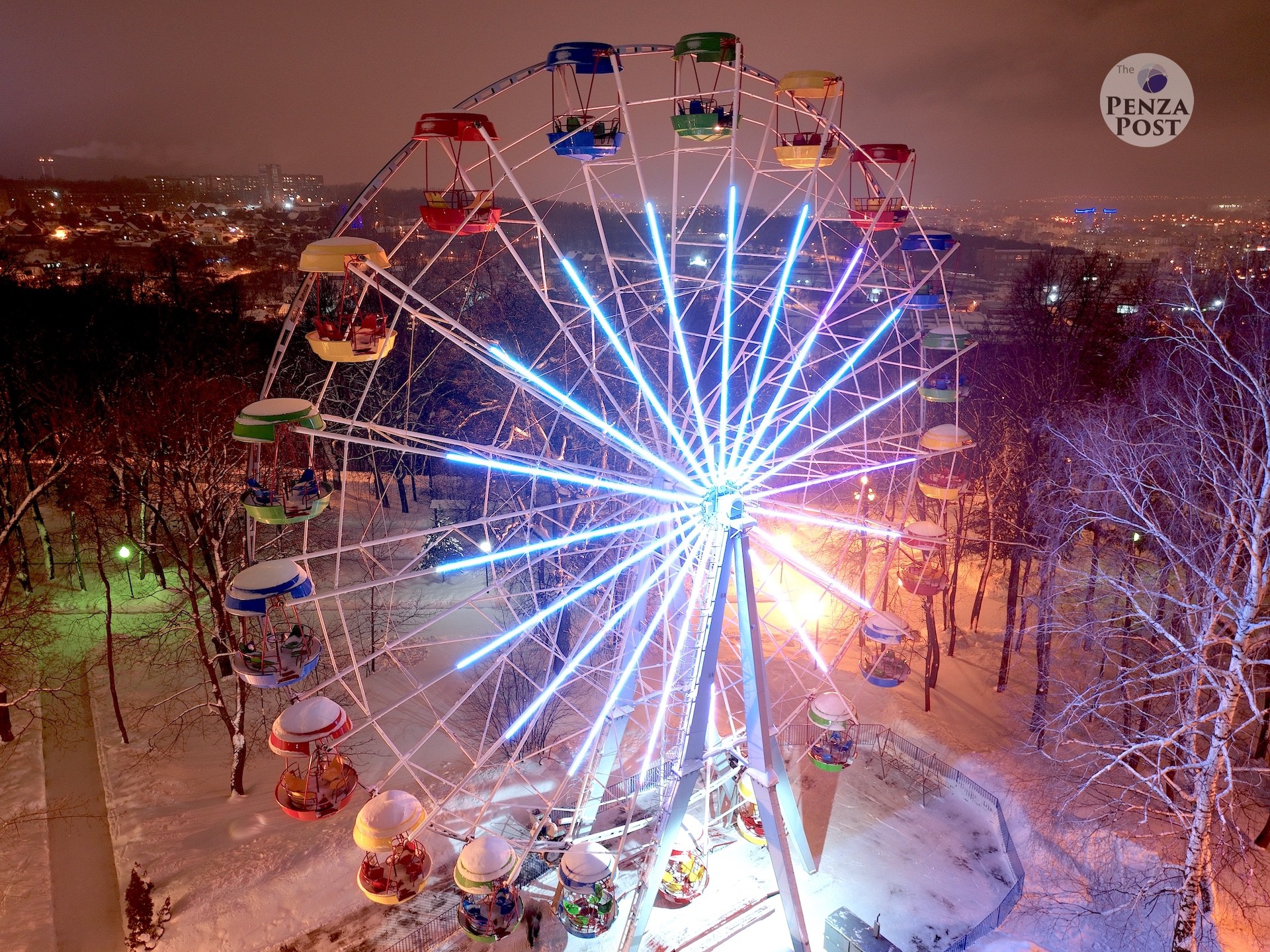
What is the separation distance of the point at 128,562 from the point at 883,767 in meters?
21.3

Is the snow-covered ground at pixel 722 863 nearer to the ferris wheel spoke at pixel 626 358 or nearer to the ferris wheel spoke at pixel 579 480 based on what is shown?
the ferris wheel spoke at pixel 579 480

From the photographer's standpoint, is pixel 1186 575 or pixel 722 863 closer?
pixel 1186 575

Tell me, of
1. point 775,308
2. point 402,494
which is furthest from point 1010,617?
point 402,494

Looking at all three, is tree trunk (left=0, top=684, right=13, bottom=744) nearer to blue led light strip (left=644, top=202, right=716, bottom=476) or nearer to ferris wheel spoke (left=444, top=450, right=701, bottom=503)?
ferris wheel spoke (left=444, top=450, right=701, bottom=503)

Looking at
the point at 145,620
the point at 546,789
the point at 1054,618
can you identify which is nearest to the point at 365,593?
the point at 145,620

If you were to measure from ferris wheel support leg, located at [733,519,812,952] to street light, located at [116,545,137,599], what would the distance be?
715 inches

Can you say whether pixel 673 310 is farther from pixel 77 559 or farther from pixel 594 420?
pixel 77 559

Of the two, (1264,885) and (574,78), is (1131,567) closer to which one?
(1264,885)

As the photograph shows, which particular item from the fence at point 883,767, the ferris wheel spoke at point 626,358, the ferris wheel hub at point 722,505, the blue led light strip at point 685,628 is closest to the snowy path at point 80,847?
the fence at point 883,767

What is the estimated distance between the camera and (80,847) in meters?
14.6

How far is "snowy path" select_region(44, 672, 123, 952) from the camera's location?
1299cm

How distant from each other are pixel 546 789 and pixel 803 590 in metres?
11.0

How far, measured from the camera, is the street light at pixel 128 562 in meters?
21.7

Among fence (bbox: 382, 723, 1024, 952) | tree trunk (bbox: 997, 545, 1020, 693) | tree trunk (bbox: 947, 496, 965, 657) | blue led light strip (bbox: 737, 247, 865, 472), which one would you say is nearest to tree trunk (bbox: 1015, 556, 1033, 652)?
tree trunk (bbox: 997, 545, 1020, 693)
